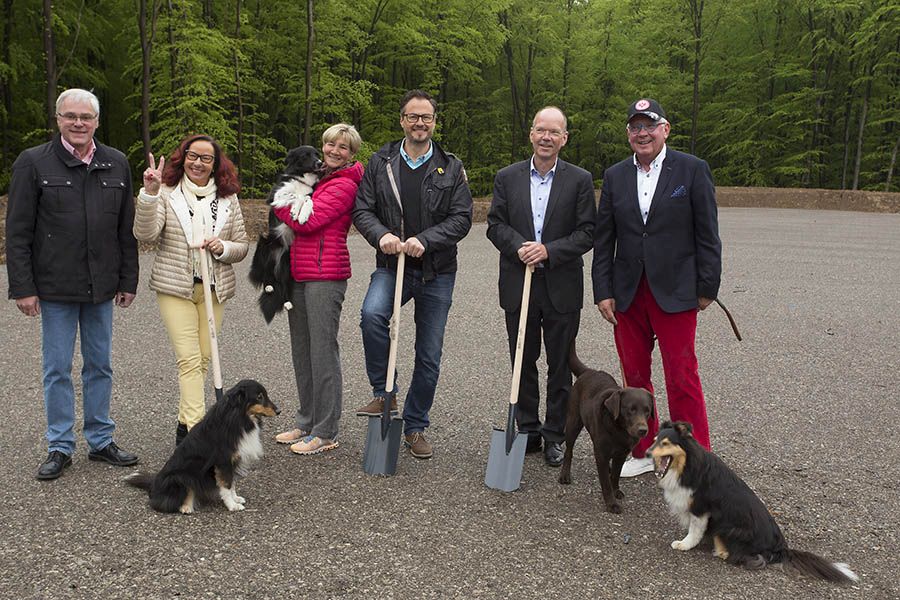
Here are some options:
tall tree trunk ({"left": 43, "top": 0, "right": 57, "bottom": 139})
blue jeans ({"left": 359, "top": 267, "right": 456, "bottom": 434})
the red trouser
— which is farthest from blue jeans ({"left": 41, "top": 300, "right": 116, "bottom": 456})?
tall tree trunk ({"left": 43, "top": 0, "right": 57, "bottom": 139})

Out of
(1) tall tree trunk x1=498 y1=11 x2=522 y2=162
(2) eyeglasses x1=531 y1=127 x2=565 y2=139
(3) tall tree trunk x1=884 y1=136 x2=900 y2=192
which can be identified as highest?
(1) tall tree trunk x1=498 y1=11 x2=522 y2=162

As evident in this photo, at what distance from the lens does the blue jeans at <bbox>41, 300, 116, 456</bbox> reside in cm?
440

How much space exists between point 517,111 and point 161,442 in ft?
108

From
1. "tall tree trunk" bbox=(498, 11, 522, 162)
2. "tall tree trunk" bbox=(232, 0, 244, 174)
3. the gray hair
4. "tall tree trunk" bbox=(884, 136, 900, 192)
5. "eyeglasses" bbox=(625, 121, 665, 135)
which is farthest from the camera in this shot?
"tall tree trunk" bbox=(498, 11, 522, 162)

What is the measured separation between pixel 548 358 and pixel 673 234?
3.85 feet

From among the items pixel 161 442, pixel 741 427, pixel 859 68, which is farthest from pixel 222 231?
pixel 859 68

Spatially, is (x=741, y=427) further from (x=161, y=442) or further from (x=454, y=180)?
(x=161, y=442)

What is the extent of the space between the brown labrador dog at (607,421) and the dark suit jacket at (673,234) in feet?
2.00

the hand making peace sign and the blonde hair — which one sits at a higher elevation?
the blonde hair

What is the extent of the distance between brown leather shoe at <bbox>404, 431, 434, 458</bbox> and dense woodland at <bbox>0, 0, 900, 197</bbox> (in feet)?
59.7

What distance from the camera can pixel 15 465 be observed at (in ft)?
15.0

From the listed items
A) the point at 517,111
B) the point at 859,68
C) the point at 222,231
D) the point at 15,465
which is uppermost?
the point at 859,68

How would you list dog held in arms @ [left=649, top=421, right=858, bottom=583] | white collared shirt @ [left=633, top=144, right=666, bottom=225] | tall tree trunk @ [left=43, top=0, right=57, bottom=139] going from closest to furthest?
dog held in arms @ [left=649, top=421, right=858, bottom=583], white collared shirt @ [left=633, top=144, right=666, bottom=225], tall tree trunk @ [left=43, top=0, right=57, bottom=139]

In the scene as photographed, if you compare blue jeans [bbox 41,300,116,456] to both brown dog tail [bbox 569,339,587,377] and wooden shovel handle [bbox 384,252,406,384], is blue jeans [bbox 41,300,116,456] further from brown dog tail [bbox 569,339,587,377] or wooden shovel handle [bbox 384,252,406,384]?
brown dog tail [bbox 569,339,587,377]
